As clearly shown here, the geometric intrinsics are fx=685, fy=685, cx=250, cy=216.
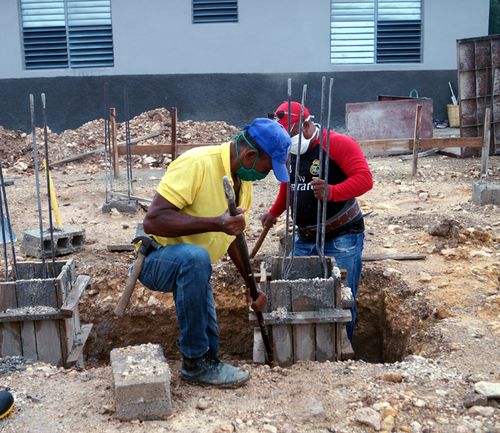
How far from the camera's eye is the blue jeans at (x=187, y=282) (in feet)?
11.7

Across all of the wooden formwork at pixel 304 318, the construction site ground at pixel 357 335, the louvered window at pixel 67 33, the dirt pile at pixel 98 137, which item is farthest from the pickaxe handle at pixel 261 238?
the louvered window at pixel 67 33

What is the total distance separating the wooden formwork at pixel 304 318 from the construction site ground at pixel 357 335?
184mm

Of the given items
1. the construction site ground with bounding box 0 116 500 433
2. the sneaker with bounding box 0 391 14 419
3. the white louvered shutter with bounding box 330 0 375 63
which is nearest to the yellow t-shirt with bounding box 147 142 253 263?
the construction site ground with bounding box 0 116 500 433

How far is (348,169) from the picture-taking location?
4.60m

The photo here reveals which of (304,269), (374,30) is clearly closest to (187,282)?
(304,269)

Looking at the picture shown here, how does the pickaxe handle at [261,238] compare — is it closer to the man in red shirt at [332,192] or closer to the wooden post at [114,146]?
the man in red shirt at [332,192]

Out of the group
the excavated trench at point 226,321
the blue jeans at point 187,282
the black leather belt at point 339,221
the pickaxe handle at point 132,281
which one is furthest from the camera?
the excavated trench at point 226,321

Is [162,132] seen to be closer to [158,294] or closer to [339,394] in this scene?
[158,294]

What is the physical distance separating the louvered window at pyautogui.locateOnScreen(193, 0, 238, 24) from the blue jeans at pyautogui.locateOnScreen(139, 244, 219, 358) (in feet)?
38.5

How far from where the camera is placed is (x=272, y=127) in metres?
3.51

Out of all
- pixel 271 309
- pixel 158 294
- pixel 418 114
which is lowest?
pixel 158 294

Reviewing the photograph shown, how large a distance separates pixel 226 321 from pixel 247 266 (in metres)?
2.49

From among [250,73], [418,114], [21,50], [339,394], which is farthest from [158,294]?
[21,50]

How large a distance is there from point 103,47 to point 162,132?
2.60 m
